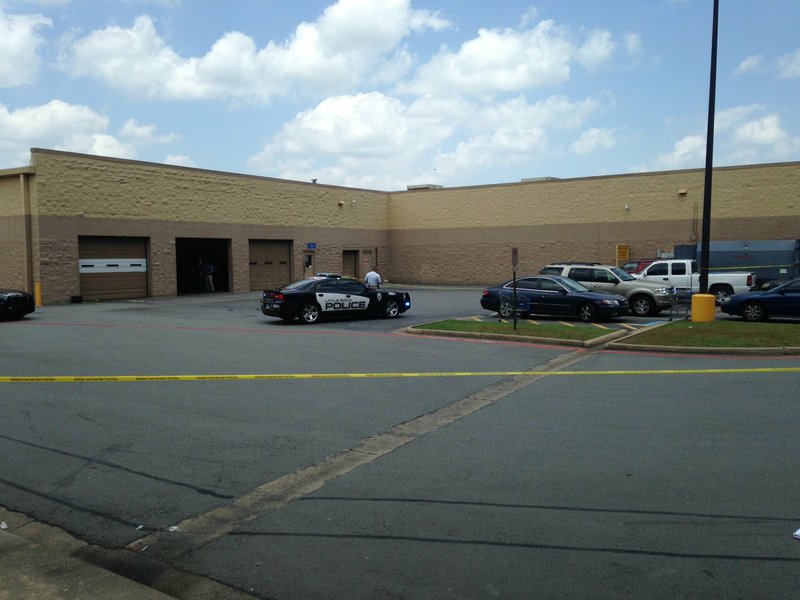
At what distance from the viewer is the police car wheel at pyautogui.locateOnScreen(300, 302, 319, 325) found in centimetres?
2122

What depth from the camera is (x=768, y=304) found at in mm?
19453

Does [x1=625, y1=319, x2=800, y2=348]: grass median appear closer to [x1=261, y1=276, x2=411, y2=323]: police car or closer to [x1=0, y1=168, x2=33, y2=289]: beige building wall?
[x1=261, y1=276, x2=411, y2=323]: police car

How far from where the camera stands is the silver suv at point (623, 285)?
74.1 feet

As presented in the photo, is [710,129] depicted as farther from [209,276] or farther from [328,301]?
[209,276]

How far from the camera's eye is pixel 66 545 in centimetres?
533

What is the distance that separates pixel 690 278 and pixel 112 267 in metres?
23.7

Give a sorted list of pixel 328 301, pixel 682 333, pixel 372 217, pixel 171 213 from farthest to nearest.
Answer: pixel 372 217
pixel 171 213
pixel 328 301
pixel 682 333

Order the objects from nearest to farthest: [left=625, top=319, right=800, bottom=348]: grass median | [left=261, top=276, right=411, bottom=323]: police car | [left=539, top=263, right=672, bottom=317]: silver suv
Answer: [left=625, top=319, right=800, bottom=348]: grass median
[left=261, top=276, right=411, bottom=323]: police car
[left=539, top=263, right=672, bottom=317]: silver suv

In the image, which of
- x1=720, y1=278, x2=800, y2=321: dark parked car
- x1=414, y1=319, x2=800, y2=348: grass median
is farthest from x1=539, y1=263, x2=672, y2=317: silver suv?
x1=414, y1=319, x2=800, y2=348: grass median

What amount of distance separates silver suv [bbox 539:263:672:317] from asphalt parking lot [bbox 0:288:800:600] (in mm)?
9399

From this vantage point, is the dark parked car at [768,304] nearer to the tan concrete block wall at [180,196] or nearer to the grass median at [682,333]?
the grass median at [682,333]

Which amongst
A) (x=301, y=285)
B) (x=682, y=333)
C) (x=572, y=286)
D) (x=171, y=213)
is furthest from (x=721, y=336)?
(x=171, y=213)

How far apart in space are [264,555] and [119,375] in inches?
314

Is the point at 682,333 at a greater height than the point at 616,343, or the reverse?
the point at 682,333
